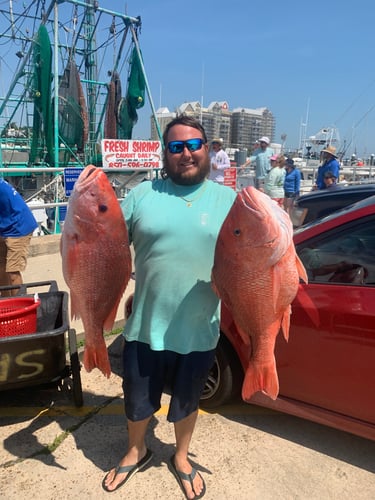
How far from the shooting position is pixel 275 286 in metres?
1.68

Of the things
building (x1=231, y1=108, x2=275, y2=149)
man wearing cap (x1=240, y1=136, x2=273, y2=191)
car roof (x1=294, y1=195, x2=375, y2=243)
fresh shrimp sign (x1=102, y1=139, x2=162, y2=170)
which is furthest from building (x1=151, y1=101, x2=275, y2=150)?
car roof (x1=294, y1=195, x2=375, y2=243)

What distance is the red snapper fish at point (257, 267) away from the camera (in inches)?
63.1

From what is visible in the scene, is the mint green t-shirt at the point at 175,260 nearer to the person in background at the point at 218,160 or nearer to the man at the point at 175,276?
the man at the point at 175,276

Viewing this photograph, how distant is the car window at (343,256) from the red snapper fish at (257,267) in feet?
2.87

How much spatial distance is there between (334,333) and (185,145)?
1369 mm

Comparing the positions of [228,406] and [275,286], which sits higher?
[275,286]

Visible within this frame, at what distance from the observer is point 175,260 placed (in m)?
2.03

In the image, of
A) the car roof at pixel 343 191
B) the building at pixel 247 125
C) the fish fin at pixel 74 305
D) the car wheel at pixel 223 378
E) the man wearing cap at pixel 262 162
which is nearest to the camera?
the fish fin at pixel 74 305

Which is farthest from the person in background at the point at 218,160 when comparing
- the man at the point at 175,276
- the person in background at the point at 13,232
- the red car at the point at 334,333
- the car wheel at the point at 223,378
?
the man at the point at 175,276

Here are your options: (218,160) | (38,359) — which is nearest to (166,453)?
(38,359)

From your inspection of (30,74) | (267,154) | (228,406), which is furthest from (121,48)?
(228,406)

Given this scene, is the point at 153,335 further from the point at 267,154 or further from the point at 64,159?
the point at 64,159

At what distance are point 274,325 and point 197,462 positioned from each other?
132 cm

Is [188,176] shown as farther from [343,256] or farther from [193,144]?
[343,256]
